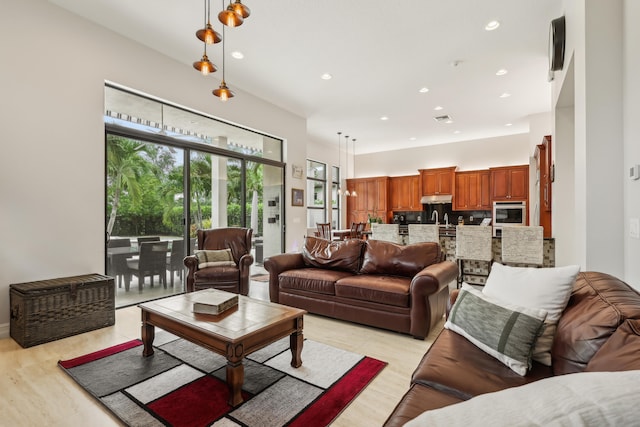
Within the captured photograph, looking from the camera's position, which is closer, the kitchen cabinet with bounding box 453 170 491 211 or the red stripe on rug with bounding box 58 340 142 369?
the red stripe on rug with bounding box 58 340 142 369

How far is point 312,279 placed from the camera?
3443 millimetres

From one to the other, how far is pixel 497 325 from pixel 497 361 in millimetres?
168

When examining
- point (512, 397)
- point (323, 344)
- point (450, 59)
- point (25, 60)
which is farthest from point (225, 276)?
point (450, 59)

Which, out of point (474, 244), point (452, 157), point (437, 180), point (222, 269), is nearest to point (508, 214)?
point (437, 180)

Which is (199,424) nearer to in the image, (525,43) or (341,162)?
(525,43)

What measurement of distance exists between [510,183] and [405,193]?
9.02 feet

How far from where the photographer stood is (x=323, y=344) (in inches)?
107

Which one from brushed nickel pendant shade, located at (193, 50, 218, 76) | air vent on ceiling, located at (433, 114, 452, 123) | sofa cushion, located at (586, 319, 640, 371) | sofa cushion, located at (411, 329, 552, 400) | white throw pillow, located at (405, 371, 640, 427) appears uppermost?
air vent on ceiling, located at (433, 114, 452, 123)

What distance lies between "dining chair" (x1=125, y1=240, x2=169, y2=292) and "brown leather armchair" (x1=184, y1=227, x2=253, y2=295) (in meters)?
0.54

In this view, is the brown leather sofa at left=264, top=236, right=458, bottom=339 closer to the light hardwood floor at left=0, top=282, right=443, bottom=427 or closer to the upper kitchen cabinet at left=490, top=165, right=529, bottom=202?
the light hardwood floor at left=0, top=282, right=443, bottom=427

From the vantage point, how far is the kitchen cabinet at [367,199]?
9.66 meters

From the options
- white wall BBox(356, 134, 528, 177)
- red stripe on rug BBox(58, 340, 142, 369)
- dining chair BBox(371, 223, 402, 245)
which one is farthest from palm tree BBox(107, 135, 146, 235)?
white wall BBox(356, 134, 528, 177)

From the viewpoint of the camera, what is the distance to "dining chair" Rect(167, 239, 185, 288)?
14.7ft

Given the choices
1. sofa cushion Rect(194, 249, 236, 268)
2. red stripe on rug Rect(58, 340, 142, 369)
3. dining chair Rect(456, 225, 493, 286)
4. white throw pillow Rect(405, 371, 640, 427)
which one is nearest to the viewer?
white throw pillow Rect(405, 371, 640, 427)
